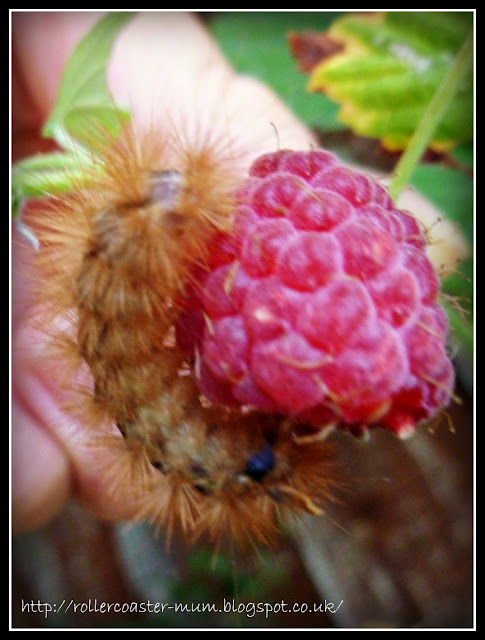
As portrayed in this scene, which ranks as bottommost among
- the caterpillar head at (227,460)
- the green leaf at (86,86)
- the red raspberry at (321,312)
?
the caterpillar head at (227,460)

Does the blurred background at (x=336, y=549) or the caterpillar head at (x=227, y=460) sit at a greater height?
the caterpillar head at (x=227, y=460)

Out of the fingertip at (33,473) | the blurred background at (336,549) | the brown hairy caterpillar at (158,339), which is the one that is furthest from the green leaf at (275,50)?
the fingertip at (33,473)

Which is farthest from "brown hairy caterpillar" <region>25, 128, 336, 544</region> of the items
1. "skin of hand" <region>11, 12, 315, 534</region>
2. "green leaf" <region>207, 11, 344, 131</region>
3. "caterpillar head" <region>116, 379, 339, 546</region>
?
"green leaf" <region>207, 11, 344, 131</region>

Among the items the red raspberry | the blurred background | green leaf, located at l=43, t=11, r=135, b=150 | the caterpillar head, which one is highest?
green leaf, located at l=43, t=11, r=135, b=150

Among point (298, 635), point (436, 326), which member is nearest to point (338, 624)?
point (298, 635)

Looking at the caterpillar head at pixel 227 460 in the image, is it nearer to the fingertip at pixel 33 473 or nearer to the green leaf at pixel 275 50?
the fingertip at pixel 33 473

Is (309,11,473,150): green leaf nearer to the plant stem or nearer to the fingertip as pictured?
the plant stem

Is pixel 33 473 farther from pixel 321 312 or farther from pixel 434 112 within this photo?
pixel 434 112
